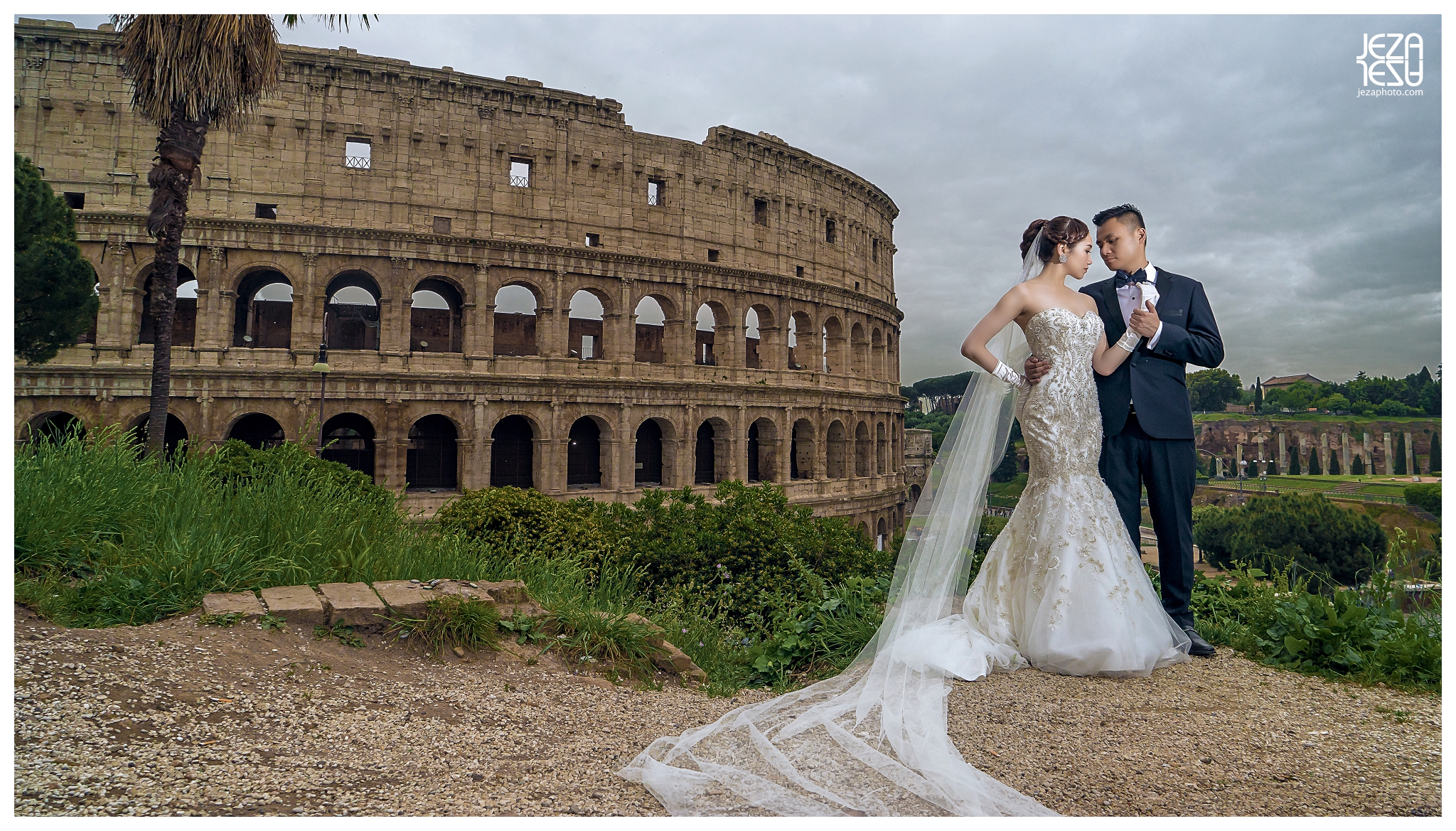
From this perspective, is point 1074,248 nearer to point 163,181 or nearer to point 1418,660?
point 1418,660

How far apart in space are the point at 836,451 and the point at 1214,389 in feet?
130

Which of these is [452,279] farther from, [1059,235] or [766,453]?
[1059,235]

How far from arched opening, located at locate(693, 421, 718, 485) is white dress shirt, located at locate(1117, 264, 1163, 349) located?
65.0 ft

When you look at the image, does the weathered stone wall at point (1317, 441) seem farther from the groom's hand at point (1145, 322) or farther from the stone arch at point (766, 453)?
the groom's hand at point (1145, 322)

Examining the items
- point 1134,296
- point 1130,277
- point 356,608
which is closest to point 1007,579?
point 1134,296

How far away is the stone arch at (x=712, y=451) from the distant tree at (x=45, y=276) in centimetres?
1492

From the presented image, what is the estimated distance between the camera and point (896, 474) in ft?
98.9

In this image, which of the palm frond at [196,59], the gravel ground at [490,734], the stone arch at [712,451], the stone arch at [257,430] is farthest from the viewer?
the stone arch at [712,451]

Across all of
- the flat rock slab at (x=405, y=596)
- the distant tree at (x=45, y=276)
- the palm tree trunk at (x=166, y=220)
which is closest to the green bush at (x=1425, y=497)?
the flat rock slab at (x=405, y=596)

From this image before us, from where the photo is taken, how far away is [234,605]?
13.6 feet

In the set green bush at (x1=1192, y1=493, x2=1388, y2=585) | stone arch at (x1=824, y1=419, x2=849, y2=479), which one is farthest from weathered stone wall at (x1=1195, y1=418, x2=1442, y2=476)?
stone arch at (x1=824, y1=419, x2=849, y2=479)

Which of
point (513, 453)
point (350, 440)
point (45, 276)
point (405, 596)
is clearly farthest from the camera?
point (513, 453)

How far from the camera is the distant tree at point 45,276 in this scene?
45.1 feet

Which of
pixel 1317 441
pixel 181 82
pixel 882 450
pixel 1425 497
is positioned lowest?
pixel 1425 497
